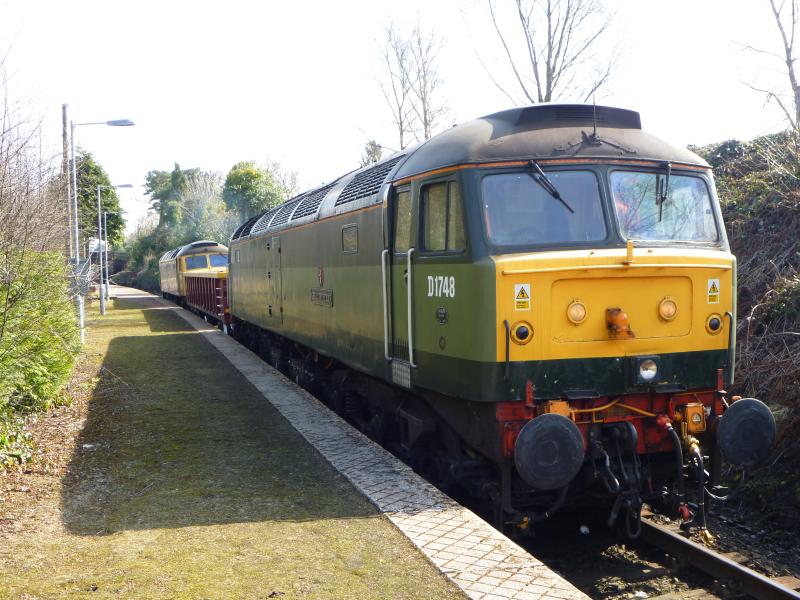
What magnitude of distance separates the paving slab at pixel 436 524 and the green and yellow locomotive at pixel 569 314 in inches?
16.0

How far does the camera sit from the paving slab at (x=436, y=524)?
466cm

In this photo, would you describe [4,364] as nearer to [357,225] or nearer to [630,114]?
[357,225]

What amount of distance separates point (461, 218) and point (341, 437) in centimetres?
350

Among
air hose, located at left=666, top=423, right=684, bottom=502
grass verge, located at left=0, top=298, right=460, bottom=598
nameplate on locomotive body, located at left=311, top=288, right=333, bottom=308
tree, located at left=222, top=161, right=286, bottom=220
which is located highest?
tree, located at left=222, top=161, right=286, bottom=220

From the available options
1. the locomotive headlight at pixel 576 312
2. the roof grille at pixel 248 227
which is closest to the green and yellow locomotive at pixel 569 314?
the locomotive headlight at pixel 576 312

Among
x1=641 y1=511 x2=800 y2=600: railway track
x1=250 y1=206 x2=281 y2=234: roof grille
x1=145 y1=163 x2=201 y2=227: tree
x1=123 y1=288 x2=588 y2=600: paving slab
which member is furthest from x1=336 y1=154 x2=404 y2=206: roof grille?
x1=145 y1=163 x2=201 y2=227: tree

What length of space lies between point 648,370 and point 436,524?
1.98m

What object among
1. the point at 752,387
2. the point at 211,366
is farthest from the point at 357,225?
the point at 211,366

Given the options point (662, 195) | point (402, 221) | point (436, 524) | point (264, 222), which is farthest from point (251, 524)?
point (264, 222)

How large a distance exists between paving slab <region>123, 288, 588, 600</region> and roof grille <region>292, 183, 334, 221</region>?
2981 millimetres

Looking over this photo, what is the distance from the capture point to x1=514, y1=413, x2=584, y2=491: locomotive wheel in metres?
5.32

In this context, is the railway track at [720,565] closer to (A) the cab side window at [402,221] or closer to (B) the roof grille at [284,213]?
(A) the cab side window at [402,221]

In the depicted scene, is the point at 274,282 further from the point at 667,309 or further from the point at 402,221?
the point at 667,309

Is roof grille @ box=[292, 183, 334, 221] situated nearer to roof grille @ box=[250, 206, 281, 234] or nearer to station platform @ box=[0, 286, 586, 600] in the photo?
roof grille @ box=[250, 206, 281, 234]
